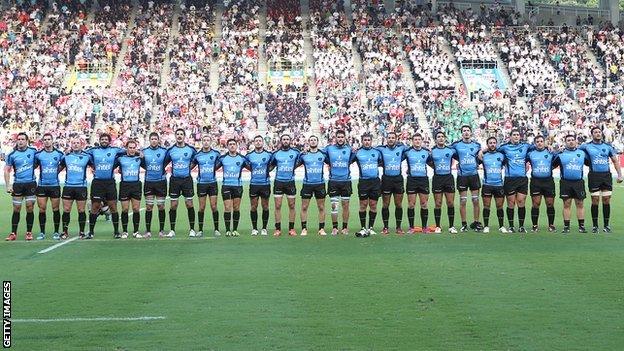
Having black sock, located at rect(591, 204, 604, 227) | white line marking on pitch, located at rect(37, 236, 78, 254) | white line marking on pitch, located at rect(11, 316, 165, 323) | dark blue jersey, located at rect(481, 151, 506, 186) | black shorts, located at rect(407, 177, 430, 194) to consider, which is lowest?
white line marking on pitch, located at rect(11, 316, 165, 323)

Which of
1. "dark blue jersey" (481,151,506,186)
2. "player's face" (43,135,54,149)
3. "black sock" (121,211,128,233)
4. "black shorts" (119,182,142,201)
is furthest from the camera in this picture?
"dark blue jersey" (481,151,506,186)

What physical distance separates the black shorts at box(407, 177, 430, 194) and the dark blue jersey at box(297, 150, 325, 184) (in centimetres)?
175

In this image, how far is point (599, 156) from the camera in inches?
843

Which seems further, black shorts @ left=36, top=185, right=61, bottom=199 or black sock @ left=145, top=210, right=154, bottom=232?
black sock @ left=145, top=210, right=154, bottom=232

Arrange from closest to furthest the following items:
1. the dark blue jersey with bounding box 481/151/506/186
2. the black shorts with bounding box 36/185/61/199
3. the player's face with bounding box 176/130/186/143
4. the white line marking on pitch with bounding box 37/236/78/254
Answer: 1. the white line marking on pitch with bounding box 37/236/78/254
2. the player's face with bounding box 176/130/186/143
3. the black shorts with bounding box 36/185/61/199
4. the dark blue jersey with bounding box 481/151/506/186

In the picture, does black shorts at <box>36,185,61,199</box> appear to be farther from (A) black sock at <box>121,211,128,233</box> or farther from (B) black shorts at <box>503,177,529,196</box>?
(B) black shorts at <box>503,177,529,196</box>

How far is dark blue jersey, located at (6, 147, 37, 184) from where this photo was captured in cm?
2116

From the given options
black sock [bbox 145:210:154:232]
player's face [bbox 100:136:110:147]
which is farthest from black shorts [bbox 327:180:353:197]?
player's face [bbox 100:136:110:147]

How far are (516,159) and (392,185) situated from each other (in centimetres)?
251

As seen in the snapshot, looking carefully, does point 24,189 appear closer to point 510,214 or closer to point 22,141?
point 22,141

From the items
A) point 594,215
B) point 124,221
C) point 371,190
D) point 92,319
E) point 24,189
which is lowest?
point 92,319

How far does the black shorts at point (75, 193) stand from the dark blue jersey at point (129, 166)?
81cm

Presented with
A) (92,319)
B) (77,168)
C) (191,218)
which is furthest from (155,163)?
(92,319)

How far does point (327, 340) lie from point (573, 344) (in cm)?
231
